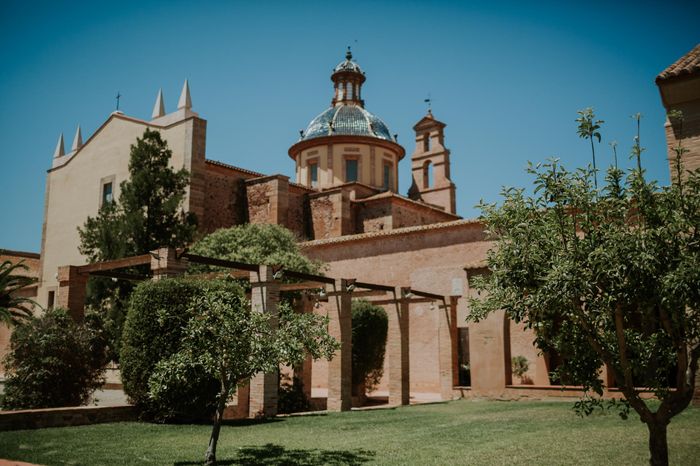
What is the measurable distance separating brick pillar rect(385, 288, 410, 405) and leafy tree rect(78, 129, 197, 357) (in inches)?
347

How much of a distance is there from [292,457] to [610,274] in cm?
441

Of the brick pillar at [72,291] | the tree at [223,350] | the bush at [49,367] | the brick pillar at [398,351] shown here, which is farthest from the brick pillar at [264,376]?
the brick pillar at [72,291]

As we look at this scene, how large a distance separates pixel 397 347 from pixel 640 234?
34.8 feet

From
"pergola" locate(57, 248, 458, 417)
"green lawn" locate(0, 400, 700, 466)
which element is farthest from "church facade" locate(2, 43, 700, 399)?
"green lawn" locate(0, 400, 700, 466)

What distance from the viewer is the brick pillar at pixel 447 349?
17.2m

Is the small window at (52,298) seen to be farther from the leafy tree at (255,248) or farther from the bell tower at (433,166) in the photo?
the bell tower at (433,166)

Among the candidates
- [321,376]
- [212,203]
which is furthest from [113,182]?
[321,376]

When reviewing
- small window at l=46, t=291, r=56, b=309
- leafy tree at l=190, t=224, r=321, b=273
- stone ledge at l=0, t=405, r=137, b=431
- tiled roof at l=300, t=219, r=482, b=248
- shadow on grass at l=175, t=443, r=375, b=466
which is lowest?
shadow on grass at l=175, t=443, r=375, b=466

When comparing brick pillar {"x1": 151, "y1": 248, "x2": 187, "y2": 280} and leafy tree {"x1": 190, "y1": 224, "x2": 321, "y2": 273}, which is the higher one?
leafy tree {"x1": 190, "y1": 224, "x2": 321, "y2": 273}

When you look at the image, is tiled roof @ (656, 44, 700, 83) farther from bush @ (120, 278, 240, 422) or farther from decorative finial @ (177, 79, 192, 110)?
decorative finial @ (177, 79, 192, 110)

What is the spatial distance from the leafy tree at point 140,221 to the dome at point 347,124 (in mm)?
15010

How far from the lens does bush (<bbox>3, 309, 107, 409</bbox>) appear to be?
420 inches

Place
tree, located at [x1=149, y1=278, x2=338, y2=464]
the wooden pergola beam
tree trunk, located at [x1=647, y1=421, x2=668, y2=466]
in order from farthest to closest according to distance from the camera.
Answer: the wooden pergola beam → tree, located at [x1=149, y1=278, x2=338, y2=464] → tree trunk, located at [x1=647, y1=421, x2=668, y2=466]

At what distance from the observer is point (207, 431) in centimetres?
919
